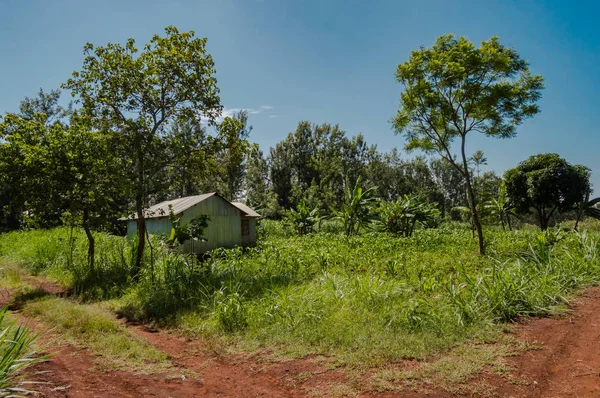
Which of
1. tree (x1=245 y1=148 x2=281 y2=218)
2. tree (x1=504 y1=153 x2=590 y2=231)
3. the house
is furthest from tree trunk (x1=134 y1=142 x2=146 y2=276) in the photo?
tree (x1=504 y1=153 x2=590 y2=231)

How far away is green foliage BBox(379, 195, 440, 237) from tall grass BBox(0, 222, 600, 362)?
17.9 feet

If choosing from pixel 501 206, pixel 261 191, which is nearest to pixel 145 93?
pixel 501 206

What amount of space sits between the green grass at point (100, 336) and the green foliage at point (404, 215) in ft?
45.8

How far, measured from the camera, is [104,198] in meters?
10.3

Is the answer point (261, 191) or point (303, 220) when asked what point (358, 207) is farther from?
point (261, 191)

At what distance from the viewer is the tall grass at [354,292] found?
5.48 m

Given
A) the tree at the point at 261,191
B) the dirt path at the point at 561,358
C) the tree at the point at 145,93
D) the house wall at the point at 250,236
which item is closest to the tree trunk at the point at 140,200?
the tree at the point at 145,93

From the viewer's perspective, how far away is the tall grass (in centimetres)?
548

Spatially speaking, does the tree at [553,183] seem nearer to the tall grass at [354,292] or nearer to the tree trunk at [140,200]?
the tall grass at [354,292]

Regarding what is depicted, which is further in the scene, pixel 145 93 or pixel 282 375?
pixel 145 93

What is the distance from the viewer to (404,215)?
17.5m

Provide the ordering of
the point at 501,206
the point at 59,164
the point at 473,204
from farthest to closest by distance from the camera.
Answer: the point at 501,206 < the point at 473,204 < the point at 59,164

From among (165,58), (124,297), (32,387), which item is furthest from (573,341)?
(165,58)

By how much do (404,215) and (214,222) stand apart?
9.83m
